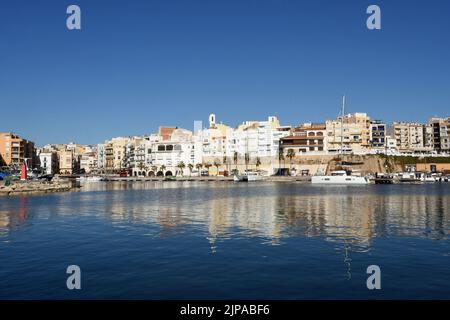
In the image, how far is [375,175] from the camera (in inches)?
5276

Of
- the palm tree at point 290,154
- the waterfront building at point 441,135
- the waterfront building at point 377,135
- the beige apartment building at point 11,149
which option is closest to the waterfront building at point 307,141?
the palm tree at point 290,154

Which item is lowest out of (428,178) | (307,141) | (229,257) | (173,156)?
(229,257)

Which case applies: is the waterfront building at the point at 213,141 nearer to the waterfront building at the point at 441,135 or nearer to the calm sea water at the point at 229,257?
the waterfront building at the point at 441,135

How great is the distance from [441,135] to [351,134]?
4517 centimetres

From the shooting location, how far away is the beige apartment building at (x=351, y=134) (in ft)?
496

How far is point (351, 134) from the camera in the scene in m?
152

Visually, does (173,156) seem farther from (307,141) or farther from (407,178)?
(407,178)

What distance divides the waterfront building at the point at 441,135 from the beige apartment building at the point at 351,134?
34.4m

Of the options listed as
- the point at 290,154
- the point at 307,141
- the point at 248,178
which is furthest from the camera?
the point at 307,141

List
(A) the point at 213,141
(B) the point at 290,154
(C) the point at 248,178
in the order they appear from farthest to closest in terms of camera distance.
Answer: (A) the point at 213,141 → (B) the point at 290,154 → (C) the point at 248,178

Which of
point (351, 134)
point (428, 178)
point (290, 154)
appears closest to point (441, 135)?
point (351, 134)

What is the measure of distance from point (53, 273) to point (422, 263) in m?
15.4
